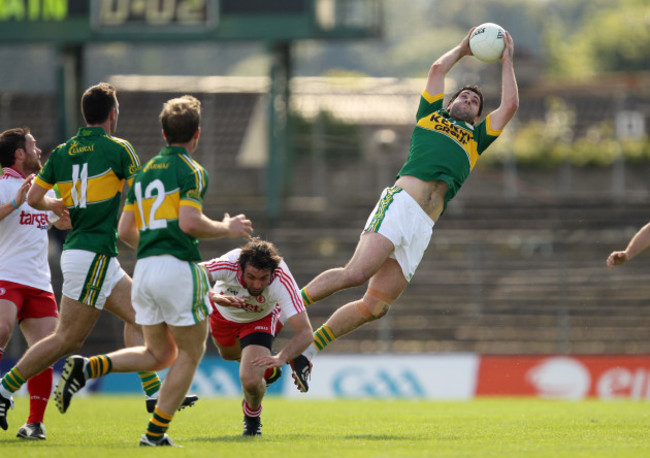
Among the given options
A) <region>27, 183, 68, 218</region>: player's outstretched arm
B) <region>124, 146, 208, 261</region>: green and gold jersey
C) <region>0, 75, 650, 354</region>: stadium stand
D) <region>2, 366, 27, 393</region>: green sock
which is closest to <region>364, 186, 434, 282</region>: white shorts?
<region>124, 146, 208, 261</region>: green and gold jersey

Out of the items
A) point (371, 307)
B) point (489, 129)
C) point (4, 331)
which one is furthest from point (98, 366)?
point (489, 129)

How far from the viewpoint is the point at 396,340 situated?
20125 millimetres

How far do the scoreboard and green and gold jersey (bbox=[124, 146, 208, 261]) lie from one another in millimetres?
11836

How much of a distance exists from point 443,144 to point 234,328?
2.27 m

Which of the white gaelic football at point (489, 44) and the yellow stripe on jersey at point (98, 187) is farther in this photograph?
the white gaelic football at point (489, 44)

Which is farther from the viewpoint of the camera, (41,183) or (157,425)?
(41,183)

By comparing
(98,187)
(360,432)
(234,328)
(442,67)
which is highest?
(442,67)

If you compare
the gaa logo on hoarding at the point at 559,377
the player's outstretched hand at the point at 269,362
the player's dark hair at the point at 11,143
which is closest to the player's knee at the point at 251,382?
the player's outstretched hand at the point at 269,362

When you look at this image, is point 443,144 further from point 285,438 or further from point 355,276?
point 285,438

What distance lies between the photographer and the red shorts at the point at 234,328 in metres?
8.45

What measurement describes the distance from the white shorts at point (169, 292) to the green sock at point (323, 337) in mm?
2041

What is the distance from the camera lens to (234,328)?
340 inches

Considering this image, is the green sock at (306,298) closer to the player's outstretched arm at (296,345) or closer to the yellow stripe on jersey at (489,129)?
the player's outstretched arm at (296,345)

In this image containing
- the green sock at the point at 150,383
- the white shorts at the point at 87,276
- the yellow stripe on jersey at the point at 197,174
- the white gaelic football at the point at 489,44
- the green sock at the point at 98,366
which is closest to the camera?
the yellow stripe on jersey at the point at 197,174
